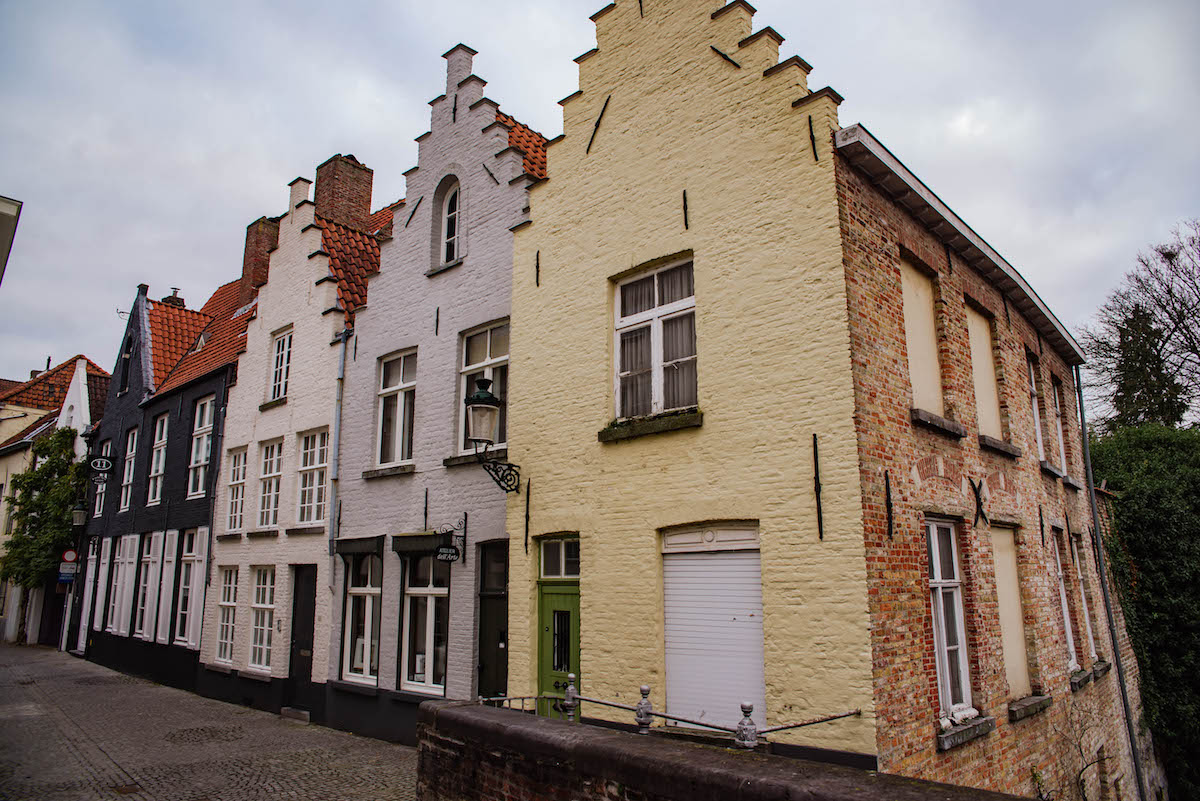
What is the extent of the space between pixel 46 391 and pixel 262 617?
27929 millimetres

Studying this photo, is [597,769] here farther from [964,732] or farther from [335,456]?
[335,456]

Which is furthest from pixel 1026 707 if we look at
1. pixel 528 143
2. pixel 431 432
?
pixel 528 143

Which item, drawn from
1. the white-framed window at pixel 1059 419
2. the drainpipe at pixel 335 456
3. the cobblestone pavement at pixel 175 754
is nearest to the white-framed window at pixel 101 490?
the cobblestone pavement at pixel 175 754

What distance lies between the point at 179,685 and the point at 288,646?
534 cm

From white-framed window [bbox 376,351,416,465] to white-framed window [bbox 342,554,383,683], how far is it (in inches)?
69.0

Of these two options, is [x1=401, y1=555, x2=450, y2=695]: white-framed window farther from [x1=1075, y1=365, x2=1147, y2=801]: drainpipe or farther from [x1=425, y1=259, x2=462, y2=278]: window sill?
[x1=1075, y1=365, x2=1147, y2=801]: drainpipe

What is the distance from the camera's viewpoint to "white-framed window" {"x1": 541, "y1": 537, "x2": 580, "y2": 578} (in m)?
9.48

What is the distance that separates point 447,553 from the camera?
1102 centimetres

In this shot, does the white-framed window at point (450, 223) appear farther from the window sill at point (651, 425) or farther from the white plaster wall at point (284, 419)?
the window sill at point (651, 425)

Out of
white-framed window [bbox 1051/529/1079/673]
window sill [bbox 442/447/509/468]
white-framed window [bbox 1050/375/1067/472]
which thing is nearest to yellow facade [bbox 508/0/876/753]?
window sill [bbox 442/447/509/468]

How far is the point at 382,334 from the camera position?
13.5m

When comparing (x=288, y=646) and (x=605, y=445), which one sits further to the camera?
(x=288, y=646)

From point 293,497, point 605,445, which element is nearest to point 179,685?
point 293,497

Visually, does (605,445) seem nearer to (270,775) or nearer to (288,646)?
(270,775)
